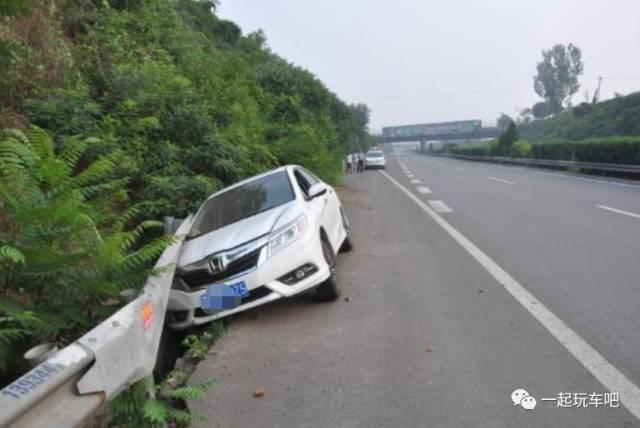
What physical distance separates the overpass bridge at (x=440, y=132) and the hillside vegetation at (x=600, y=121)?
2193 cm

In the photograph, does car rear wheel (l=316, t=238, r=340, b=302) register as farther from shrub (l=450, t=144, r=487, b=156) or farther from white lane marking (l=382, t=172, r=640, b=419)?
shrub (l=450, t=144, r=487, b=156)

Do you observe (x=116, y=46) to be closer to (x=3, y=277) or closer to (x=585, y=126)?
(x=3, y=277)

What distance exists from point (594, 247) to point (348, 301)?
425 centimetres

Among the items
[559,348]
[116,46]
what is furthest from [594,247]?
[116,46]

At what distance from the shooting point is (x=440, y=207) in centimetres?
1279

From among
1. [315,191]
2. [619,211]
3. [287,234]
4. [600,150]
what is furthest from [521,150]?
[287,234]

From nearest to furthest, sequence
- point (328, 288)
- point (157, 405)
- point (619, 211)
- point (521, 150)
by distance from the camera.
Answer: point (157, 405) < point (328, 288) < point (619, 211) < point (521, 150)

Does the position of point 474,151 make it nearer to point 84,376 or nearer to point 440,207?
point 440,207

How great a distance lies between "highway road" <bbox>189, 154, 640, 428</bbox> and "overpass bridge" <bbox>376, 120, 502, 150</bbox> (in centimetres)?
8792

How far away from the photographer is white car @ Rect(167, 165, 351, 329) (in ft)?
15.6

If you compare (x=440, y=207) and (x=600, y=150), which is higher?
(x=440, y=207)

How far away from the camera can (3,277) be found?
339 centimetres

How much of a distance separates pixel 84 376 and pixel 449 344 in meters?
2.85

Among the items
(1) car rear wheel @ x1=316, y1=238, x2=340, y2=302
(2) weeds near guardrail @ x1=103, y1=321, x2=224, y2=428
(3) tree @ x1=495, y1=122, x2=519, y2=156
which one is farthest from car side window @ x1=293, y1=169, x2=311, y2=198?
(3) tree @ x1=495, y1=122, x2=519, y2=156
